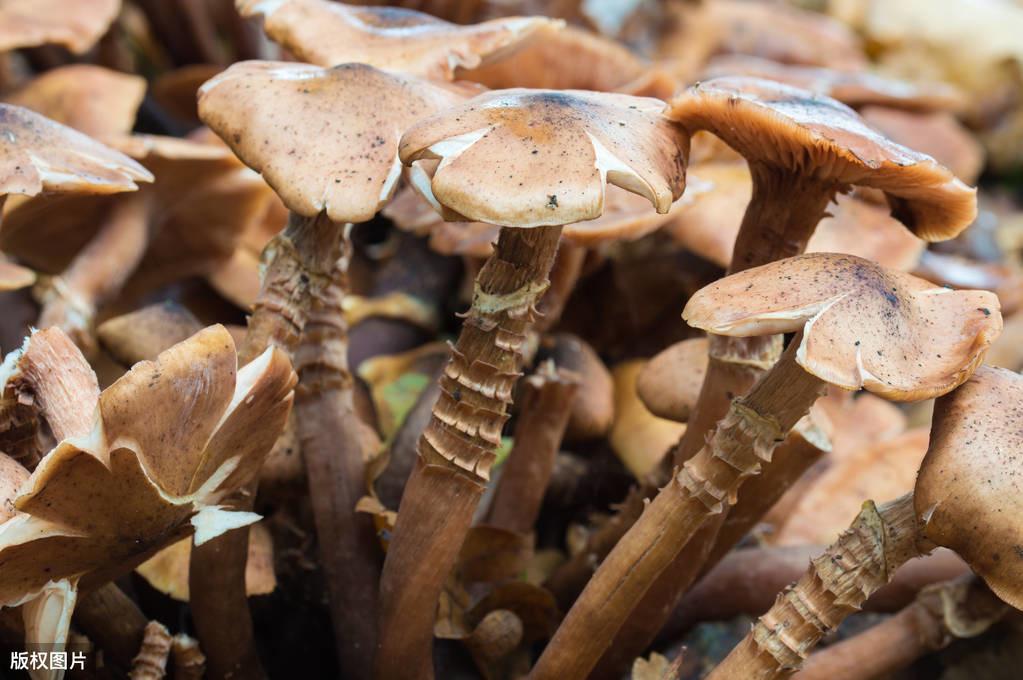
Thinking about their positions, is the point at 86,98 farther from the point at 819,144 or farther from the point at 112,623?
the point at 819,144

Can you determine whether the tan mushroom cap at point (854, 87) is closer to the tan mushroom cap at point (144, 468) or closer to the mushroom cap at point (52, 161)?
the mushroom cap at point (52, 161)

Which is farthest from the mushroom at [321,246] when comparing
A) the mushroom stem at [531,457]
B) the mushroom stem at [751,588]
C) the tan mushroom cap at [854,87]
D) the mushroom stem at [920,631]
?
the tan mushroom cap at [854,87]

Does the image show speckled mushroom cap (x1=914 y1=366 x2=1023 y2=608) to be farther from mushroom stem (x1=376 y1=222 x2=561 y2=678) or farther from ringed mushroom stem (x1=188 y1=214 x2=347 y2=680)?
ringed mushroom stem (x1=188 y1=214 x2=347 y2=680)

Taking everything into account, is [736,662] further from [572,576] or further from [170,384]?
[170,384]

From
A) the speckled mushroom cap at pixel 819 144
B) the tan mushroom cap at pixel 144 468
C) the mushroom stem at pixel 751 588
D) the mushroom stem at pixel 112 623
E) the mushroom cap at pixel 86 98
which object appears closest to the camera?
the tan mushroom cap at pixel 144 468

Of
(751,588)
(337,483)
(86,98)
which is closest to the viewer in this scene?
(337,483)

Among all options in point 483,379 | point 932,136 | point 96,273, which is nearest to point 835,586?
→ point 483,379
